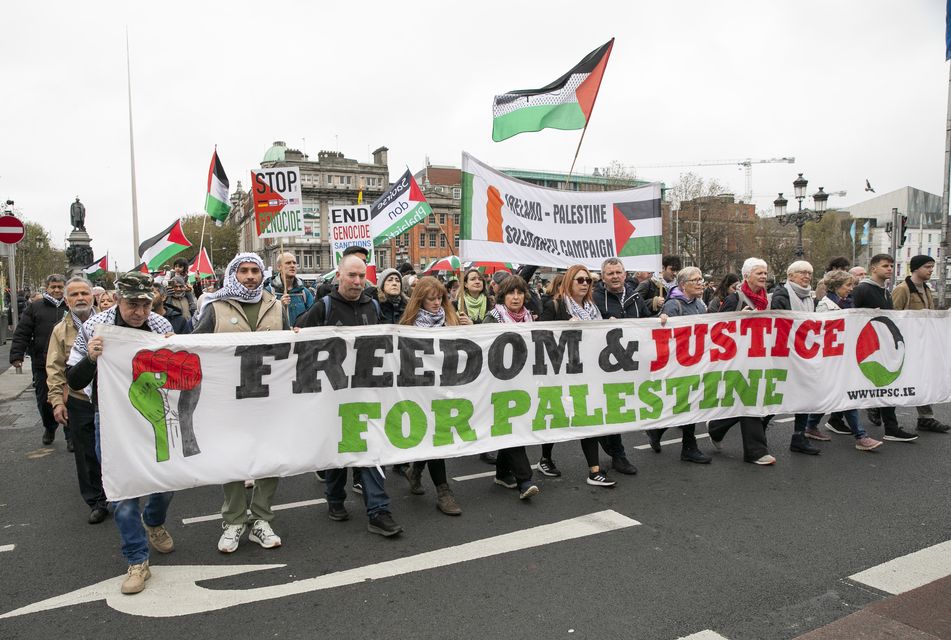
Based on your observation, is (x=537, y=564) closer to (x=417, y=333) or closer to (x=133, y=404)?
(x=417, y=333)

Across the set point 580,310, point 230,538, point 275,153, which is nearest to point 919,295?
point 580,310

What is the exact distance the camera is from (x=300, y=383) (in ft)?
14.8

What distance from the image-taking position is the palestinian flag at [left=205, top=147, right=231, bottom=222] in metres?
11.3

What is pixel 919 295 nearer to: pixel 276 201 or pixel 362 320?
pixel 362 320

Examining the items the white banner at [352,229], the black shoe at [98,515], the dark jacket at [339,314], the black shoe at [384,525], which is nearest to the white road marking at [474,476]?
the black shoe at [384,525]

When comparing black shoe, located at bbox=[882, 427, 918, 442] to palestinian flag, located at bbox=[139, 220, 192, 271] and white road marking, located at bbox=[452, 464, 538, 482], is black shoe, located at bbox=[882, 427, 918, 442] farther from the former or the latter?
palestinian flag, located at bbox=[139, 220, 192, 271]

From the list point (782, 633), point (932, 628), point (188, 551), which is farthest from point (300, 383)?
point (932, 628)

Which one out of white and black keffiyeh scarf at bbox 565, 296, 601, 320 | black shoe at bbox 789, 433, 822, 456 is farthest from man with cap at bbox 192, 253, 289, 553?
black shoe at bbox 789, 433, 822, 456

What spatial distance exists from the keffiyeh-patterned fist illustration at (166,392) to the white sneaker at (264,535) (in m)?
0.67

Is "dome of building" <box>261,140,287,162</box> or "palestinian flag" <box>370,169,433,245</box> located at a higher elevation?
"dome of building" <box>261,140,287,162</box>

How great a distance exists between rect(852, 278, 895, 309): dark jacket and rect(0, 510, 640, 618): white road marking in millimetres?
4497

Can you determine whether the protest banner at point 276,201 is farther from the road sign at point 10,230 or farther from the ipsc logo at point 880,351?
the road sign at point 10,230

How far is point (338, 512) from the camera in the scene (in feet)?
15.7

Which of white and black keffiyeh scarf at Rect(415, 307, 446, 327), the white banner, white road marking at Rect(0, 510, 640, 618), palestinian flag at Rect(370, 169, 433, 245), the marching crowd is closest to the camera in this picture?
white road marking at Rect(0, 510, 640, 618)
